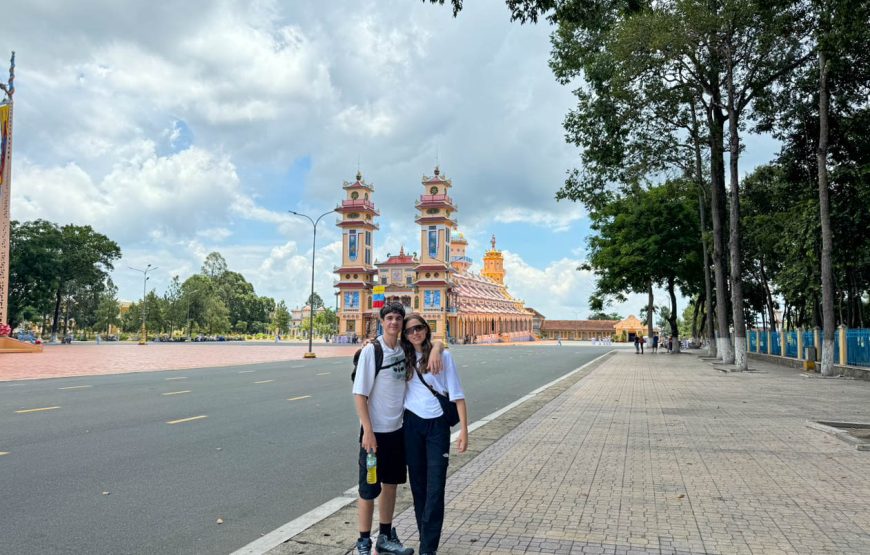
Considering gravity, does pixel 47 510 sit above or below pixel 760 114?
below

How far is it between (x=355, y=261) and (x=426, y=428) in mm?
95440

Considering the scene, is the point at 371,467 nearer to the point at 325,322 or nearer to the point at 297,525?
the point at 297,525

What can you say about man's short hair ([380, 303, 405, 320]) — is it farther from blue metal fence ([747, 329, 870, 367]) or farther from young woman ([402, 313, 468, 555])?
blue metal fence ([747, 329, 870, 367])

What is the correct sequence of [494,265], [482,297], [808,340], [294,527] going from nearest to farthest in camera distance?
[294,527] < [808,340] < [482,297] < [494,265]

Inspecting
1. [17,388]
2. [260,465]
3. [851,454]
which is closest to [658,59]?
[851,454]

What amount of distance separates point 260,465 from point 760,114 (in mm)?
24288

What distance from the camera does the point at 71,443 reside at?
8336mm

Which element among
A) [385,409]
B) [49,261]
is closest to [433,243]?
[49,261]

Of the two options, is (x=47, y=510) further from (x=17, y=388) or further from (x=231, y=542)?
(x=17, y=388)

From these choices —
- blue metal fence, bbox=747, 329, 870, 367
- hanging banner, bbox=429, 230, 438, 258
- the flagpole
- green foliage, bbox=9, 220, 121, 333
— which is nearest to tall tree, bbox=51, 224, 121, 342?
green foliage, bbox=9, 220, 121, 333

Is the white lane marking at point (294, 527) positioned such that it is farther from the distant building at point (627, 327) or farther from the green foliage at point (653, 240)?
the distant building at point (627, 327)

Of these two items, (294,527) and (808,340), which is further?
(808,340)

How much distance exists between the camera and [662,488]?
239 inches

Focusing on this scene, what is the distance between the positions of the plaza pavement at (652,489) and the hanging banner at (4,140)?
3975cm
